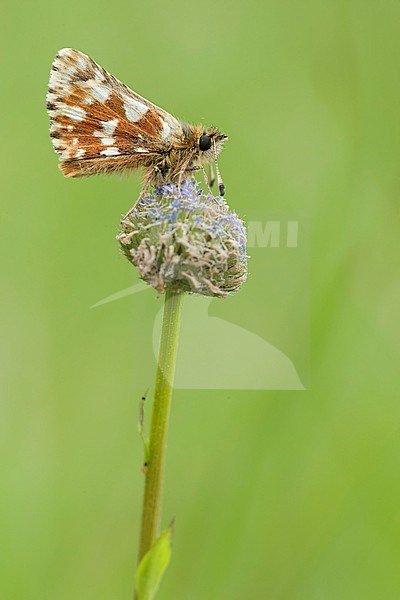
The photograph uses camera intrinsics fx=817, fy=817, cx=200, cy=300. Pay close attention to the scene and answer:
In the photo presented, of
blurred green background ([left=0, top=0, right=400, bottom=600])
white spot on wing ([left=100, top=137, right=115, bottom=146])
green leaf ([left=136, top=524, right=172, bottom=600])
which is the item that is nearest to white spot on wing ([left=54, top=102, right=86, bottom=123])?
white spot on wing ([left=100, top=137, right=115, bottom=146])

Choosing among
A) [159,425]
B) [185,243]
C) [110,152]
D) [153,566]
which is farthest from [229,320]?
[153,566]

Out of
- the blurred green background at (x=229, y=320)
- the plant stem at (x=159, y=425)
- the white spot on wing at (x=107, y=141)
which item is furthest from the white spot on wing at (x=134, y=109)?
the blurred green background at (x=229, y=320)

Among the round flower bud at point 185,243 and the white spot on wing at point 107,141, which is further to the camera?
the white spot on wing at point 107,141

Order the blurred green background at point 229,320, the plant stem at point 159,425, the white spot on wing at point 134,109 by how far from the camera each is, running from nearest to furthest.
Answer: the plant stem at point 159,425 < the white spot on wing at point 134,109 < the blurred green background at point 229,320

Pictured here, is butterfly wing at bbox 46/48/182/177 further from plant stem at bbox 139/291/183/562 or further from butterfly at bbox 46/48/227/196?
plant stem at bbox 139/291/183/562

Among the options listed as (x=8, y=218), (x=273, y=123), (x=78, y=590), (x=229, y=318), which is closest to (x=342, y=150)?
(x=273, y=123)

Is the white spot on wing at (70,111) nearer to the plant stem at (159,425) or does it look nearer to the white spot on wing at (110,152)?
the white spot on wing at (110,152)

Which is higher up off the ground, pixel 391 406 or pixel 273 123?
pixel 273 123

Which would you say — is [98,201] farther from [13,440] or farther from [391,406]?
[391,406]
